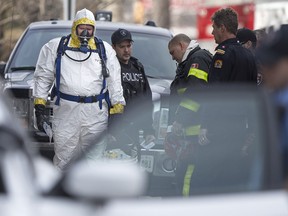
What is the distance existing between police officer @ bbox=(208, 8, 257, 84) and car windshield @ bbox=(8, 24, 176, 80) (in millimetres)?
3064

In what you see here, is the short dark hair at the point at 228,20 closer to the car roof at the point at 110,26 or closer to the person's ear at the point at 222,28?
the person's ear at the point at 222,28

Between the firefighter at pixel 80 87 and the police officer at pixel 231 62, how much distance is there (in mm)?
1055

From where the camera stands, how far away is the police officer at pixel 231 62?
9227 mm

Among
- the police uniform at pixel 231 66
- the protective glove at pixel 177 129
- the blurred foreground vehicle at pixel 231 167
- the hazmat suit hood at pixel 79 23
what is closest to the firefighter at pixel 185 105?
the protective glove at pixel 177 129

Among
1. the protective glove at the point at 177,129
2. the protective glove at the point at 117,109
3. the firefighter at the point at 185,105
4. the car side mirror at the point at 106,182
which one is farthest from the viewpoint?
the protective glove at the point at 117,109

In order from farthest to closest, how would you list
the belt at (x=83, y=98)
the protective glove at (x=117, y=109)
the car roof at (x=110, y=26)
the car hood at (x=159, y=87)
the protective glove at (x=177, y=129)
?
the car roof at (x=110, y=26)
the car hood at (x=159, y=87)
the protective glove at (x=117, y=109)
the belt at (x=83, y=98)
the protective glove at (x=177, y=129)

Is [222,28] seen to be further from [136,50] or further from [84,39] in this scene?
[136,50]

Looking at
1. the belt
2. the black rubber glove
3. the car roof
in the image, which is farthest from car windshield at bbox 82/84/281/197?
the car roof

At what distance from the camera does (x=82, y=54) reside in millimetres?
9805

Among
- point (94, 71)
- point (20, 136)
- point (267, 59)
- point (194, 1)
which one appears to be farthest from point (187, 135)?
point (194, 1)

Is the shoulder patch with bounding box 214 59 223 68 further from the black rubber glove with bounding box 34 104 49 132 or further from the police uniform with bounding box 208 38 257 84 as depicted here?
the black rubber glove with bounding box 34 104 49 132

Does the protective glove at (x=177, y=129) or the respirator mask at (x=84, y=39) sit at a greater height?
the respirator mask at (x=84, y=39)

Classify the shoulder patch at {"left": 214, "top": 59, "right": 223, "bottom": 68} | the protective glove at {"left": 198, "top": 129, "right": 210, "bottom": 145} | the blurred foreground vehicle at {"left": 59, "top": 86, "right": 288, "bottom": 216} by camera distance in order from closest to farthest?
the blurred foreground vehicle at {"left": 59, "top": 86, "right": 288, "bottom": 216} → the protective glove at {"left": 198, "top": 129, "right": 210, "bottom": 145} → the shoulder patch at {"left": 214, "top": 59, "right": 223, "bottom": 68}

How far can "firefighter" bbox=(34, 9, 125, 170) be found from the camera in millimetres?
9742
